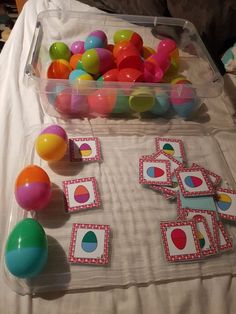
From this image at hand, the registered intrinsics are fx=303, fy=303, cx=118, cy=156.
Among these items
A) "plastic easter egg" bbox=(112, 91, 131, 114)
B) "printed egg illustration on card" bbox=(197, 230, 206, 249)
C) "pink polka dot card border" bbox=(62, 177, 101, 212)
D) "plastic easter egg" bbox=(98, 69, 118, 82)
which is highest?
"plastic easter egg" bbox=(98, 69, 118, 82)

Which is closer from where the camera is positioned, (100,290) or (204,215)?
(100,290)

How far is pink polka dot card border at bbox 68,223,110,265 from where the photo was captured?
0.58 metres

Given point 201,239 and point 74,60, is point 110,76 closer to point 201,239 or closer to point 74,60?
point 74,60

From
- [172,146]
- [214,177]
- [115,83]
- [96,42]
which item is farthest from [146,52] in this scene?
[214,177]

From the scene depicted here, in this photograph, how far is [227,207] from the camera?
693mm

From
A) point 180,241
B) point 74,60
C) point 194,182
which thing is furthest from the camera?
point 74,60

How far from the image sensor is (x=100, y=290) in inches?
21.8

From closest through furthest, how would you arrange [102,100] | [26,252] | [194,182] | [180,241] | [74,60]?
[26,252] < [180,241] < [194,182] < [102,100] < [74,60]

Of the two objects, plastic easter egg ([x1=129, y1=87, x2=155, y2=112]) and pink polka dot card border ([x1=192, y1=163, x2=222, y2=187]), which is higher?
plastic easter egg ([x1=129, y1=87, x2=155, y2=112])

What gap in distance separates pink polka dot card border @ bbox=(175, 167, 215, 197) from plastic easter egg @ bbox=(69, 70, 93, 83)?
0.36m

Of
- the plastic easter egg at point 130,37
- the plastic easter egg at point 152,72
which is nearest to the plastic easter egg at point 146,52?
the plastic easter egg at point 130,37

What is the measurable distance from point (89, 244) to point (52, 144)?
0.24 metres

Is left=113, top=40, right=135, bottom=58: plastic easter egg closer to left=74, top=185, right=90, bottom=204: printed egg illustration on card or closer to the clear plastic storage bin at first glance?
the clear plastic storage bin

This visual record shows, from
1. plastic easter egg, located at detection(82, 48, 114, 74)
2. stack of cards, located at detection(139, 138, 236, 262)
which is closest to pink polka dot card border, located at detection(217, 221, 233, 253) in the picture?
stack of cards, located at detection(139, 138, 236, 262)
